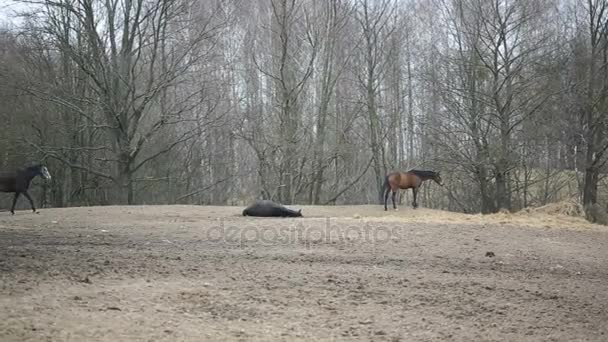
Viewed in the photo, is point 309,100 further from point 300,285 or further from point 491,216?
point 300,285

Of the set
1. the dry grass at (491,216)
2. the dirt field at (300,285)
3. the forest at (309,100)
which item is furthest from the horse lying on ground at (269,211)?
the forest at (309,100)

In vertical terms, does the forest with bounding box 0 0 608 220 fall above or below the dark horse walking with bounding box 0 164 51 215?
above

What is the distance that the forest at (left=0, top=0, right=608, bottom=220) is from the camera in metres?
23.9

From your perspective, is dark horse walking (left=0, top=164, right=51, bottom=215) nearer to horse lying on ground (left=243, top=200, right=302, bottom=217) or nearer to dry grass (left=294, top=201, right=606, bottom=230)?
horse lying on ground (left=243, top=200, right=302, bottom=217)

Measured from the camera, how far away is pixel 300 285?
239 inches

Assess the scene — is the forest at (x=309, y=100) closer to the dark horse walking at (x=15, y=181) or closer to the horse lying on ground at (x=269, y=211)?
the dark horse walking at (x=15, y=181)

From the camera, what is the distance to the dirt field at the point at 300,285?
182 inches

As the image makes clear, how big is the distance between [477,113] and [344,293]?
20101 millimetres

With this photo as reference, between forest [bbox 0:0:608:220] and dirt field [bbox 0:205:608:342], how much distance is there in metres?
15.0

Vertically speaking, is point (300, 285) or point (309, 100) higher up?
point (309, 100)

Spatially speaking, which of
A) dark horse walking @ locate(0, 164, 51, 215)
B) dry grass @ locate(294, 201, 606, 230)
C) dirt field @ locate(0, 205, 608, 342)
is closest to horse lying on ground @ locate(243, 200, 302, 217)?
dry grass @ locate(294, 201, 606, 230)

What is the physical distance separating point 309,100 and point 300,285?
24.1 meters

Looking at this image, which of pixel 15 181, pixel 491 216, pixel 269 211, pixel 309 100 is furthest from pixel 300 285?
pixel 309 100

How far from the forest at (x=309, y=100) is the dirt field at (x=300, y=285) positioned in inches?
590
